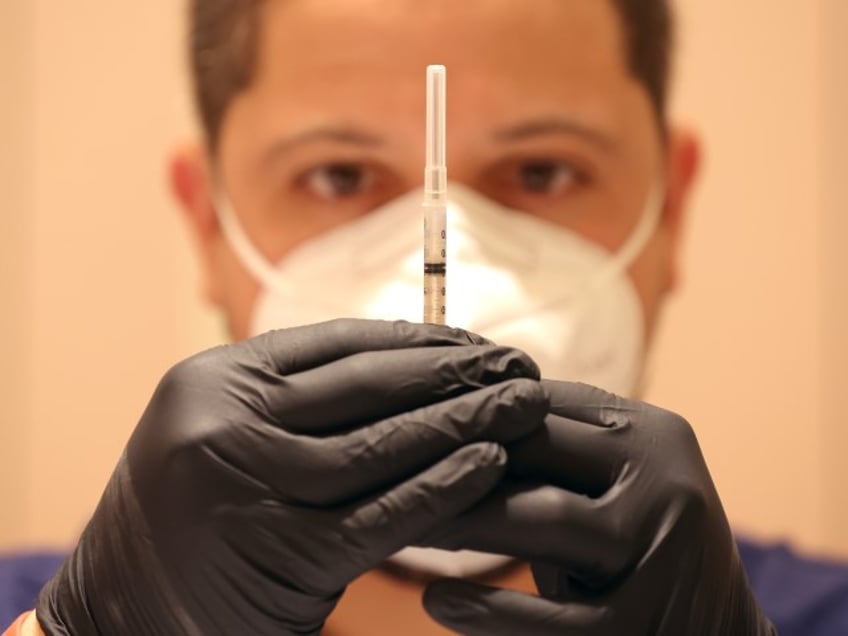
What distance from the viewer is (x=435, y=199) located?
2.34ft

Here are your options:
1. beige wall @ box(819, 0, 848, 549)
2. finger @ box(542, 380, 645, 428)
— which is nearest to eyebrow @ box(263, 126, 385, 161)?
finger @ box(542, 380, 645, 428)

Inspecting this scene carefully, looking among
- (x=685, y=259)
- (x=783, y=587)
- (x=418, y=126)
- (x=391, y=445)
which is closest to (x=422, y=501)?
(x=391, y=445)

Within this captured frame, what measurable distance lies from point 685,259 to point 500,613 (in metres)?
1.17

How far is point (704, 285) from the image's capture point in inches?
66.6

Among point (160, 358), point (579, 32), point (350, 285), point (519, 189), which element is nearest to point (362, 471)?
point (350, 285)

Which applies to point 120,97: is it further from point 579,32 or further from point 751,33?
point 751,33

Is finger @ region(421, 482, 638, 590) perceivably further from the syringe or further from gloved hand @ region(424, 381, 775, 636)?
the syringe

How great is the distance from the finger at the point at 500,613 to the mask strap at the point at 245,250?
506 mm

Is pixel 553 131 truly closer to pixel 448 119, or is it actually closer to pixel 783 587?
pixel 448 119

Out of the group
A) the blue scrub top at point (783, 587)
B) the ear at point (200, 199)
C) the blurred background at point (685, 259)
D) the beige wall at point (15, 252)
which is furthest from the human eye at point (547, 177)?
the beige wall at point (15, 252)

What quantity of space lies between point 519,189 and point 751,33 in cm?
81

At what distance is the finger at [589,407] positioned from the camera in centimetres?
71

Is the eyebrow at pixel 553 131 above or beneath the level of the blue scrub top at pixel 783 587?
above

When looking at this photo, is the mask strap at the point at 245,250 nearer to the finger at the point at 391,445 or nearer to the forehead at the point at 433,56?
the forehead at the point at 433,56
